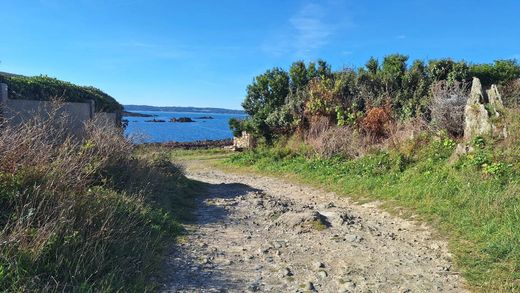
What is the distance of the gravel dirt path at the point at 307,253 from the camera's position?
5.07 metres

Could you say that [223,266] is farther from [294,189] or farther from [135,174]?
[294,189]

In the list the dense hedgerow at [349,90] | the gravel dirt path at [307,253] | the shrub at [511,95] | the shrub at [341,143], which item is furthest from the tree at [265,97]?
the gravel dirt path at [307,253]

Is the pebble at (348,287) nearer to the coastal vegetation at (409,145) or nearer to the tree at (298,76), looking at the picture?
the coastal vegetation at (409,145)

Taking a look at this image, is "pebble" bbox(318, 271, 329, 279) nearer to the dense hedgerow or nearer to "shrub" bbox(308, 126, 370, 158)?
"shrub" bbox(308, 126, 370, 158)

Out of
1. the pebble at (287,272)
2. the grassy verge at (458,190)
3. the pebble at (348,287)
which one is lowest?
the pebble at (287,272)

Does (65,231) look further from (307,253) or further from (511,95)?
(511,95)

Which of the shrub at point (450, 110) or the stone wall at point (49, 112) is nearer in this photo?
the stone wall at point (49, 112)

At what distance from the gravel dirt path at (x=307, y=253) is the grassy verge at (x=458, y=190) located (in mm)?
347

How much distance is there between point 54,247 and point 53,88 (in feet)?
24.9

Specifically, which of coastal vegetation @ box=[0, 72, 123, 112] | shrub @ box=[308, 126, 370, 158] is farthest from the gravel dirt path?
shrub @ box=[308, 126, 370, 158]

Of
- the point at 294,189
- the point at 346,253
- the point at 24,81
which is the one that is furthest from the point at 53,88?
the point at 346,253

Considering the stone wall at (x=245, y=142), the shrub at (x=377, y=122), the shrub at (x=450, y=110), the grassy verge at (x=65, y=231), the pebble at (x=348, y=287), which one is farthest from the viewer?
the stone wall at (x=245, y=142)

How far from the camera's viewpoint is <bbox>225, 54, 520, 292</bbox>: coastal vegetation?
6637 mm

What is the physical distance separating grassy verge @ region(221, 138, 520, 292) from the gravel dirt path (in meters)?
0.35
